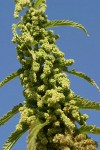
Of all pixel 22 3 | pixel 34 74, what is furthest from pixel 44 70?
pixel 22 3

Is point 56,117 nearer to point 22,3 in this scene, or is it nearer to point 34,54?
point 34,54

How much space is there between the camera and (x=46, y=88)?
16.9m

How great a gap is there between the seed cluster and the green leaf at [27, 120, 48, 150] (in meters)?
0.33

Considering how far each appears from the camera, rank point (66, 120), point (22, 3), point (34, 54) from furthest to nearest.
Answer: point (22, 3)
point (34, 54)
point (66, 120)

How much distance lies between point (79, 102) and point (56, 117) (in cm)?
112

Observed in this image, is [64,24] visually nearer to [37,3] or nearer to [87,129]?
[37,3]

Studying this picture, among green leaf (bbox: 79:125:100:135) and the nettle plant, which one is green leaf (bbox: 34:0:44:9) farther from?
green leaf (bbox: 79:125:100:135)

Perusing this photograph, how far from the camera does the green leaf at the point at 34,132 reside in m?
15.1

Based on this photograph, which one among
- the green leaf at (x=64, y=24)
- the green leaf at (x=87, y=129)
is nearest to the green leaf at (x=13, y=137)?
the green leaf at (x=87, y=129)

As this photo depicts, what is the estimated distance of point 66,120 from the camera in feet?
52.8

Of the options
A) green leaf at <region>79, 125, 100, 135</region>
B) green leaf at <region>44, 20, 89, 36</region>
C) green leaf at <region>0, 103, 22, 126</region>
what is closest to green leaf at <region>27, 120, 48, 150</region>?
green leaf at <region>79, 125, 100, 135</region>

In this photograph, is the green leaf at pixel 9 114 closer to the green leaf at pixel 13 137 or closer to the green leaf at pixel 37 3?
the green leaf at pixel 13 137

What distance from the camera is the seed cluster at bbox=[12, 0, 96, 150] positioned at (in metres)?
16.0

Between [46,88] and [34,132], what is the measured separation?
1.88 metres
